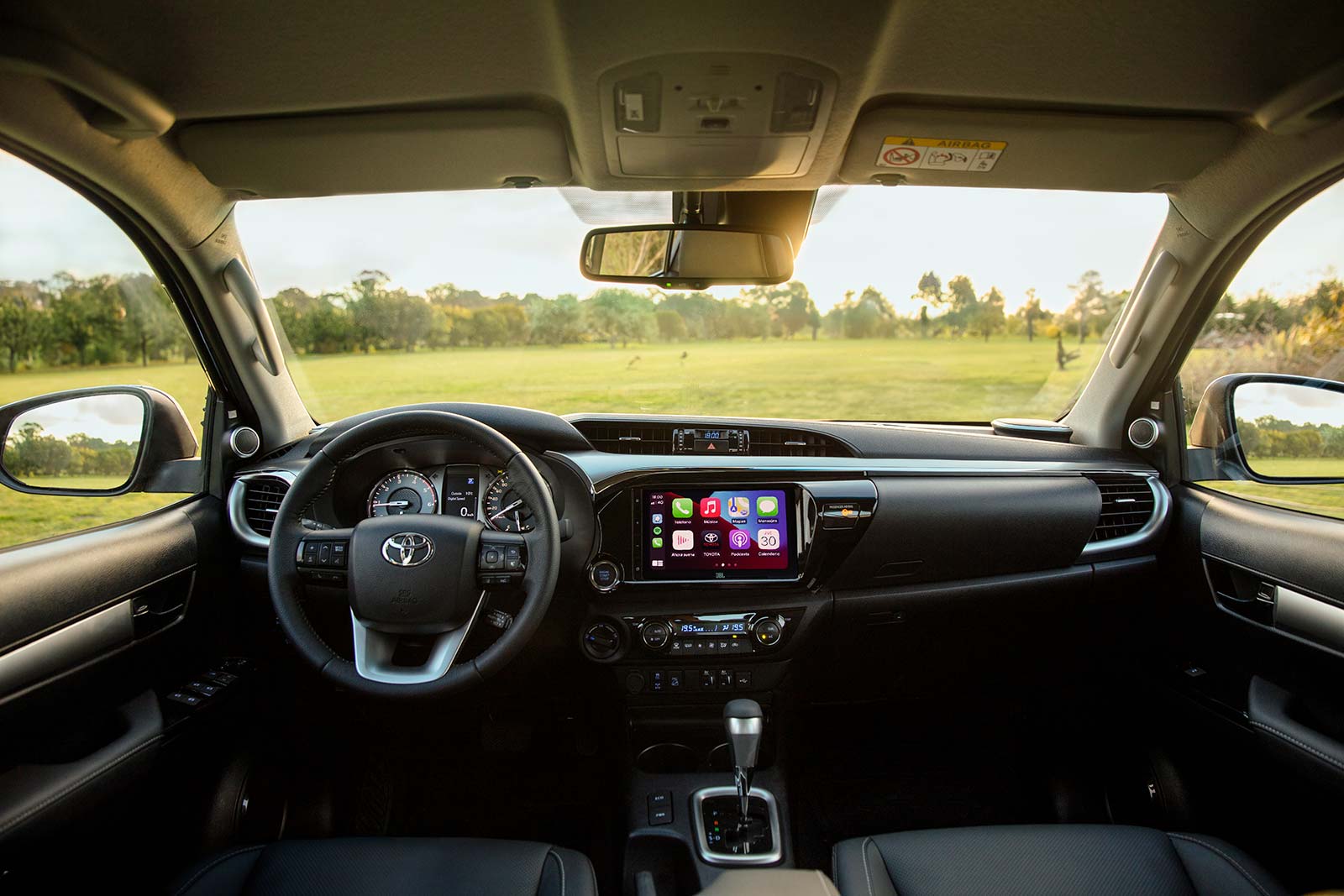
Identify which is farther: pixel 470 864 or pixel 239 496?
pixel 239 496

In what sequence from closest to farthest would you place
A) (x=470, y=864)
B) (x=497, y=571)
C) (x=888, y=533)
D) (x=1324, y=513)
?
(x=470, y=864), (x=497, y=571), (x=1324, y=513), (x=888, y=533)

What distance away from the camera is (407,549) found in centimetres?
223

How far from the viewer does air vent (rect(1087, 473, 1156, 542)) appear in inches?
123

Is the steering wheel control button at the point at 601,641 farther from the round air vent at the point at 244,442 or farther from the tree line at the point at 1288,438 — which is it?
the tree line at the point at 1288,438

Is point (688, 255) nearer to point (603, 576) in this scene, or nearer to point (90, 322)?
point (603, 576)

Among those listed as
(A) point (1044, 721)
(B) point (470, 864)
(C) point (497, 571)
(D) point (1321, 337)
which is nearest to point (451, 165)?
(C) point (497, 571)

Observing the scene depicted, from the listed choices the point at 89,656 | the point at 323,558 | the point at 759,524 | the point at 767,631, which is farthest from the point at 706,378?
the point at 89,656

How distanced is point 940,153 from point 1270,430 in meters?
1.53

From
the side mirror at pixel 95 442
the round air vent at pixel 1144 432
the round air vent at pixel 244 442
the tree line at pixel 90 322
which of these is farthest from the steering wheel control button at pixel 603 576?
the round air vent at pixel 1144 432

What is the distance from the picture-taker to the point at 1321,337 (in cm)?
274

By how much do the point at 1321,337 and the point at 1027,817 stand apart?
2036 mm

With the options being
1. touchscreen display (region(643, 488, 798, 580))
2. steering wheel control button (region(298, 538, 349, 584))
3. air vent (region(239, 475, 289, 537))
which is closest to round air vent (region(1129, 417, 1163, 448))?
touchscreen display (region(643, 488, 798, 580))

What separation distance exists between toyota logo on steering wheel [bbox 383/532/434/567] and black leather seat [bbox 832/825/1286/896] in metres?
1.38

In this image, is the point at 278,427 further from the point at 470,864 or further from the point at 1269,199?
the point at 1269,199
